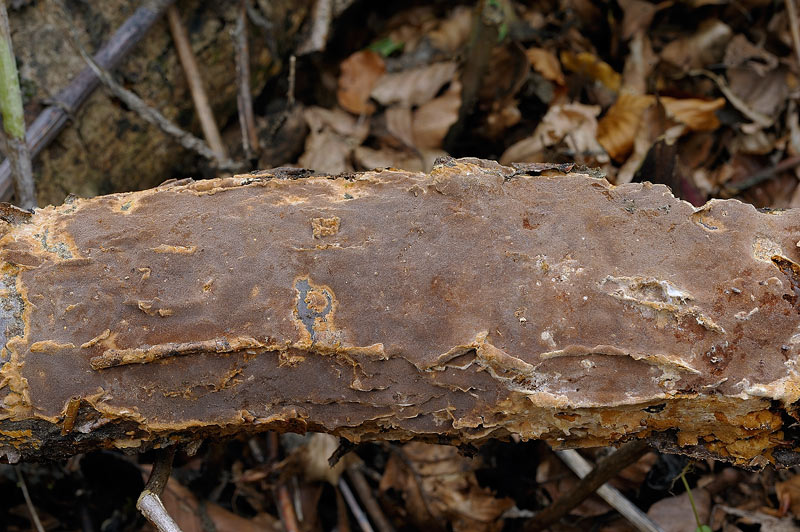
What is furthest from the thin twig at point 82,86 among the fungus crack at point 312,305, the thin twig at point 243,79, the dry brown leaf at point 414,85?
the fungus crack at point 312,305

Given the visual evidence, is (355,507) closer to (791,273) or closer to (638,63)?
(791,273)

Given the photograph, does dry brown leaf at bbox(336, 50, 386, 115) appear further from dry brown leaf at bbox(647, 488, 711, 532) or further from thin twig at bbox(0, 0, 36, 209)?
dry brown leaf at bbox(647, 488, 711, 532)

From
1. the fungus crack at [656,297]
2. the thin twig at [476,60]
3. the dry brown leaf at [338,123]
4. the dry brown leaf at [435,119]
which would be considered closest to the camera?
the fungus crack at [656,297]

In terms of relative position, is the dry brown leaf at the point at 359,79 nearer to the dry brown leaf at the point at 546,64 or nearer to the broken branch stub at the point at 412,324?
the dry brown leaf at the point at 546,64

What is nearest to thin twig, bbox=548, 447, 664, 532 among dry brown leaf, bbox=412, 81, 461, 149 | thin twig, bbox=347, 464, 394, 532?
→ thin twig, bbox=347, 464, 394, 532

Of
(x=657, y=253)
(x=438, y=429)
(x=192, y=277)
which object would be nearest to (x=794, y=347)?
(x=657, y=253)
